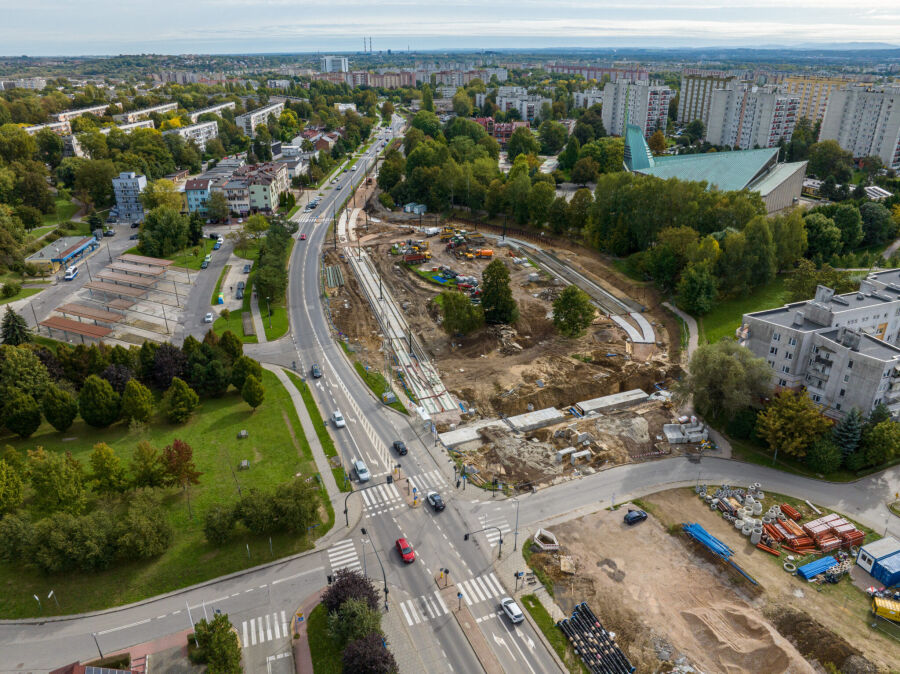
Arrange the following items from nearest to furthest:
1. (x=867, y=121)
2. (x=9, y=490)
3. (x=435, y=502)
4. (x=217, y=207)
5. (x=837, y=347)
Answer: (x=9, y=490) → (x=435, y=502) → (x=837, y=347) → (x=217, y=207) → (x=867, y=121)

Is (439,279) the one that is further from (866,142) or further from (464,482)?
(866,142)

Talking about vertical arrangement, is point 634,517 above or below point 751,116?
below

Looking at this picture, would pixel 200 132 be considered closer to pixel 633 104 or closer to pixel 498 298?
pixel 633 104

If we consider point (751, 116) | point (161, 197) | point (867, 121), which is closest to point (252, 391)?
point (161, 197)

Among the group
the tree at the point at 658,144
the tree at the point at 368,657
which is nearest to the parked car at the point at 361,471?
the tree at the point at 368,657

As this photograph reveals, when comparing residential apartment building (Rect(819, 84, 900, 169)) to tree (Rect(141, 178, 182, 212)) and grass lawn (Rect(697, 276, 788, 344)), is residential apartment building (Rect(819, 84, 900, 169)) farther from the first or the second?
tree (Rect(141, 178, 182, 212))

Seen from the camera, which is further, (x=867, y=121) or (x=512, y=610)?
(x=867, y=121)

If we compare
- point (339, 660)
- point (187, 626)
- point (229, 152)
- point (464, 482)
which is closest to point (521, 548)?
point (464, 482)
